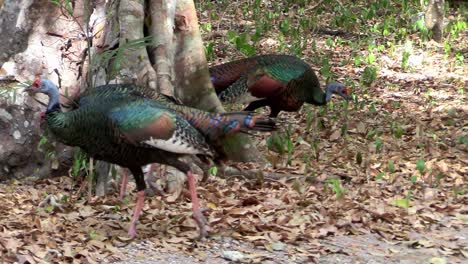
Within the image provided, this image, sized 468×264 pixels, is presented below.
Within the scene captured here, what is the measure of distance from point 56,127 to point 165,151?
2.36ft

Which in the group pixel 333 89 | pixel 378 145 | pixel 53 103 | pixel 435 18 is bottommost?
pixel 378 145

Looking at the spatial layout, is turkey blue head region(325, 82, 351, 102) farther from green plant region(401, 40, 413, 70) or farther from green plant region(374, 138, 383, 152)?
green plant region(401, 40, 413, 70)

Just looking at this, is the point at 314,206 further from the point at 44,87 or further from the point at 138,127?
the point at 44,87

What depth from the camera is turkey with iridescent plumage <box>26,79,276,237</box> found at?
5.27 m

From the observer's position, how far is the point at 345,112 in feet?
31.1

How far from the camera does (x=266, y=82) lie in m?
8.26

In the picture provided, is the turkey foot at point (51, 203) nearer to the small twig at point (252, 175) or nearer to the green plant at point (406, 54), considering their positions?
the small twig at point (252, 175)

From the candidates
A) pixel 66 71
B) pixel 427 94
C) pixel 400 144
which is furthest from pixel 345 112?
pixel 66 71

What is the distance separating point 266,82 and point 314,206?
221cm

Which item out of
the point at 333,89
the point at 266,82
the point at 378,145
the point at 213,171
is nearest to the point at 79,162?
the point at 213,171

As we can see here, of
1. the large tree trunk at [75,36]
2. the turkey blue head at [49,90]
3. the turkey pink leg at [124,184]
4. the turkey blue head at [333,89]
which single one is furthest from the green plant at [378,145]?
the turkey blue head at [49,90]

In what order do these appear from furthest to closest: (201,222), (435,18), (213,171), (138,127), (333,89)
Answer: (435,18) < (333,89) < (213,171) < (201,222) < (138,127)

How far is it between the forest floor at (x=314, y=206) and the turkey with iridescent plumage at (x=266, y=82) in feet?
1.38

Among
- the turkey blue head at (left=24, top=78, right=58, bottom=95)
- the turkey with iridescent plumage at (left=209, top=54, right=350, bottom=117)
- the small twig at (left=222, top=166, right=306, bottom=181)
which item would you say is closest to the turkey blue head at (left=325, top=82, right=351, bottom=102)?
the turkey with iridescent plumage at (left=209, top=54, right=350, bottom=117)
